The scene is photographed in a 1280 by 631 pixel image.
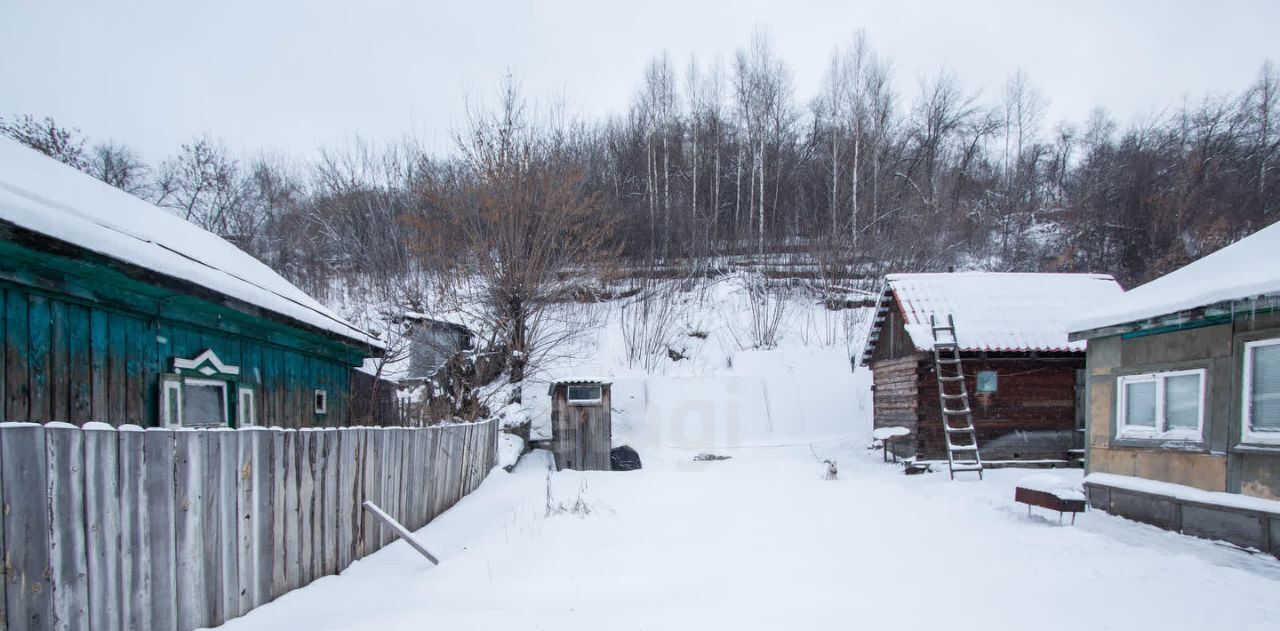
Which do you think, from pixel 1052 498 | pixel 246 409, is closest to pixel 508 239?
pixel 246 409

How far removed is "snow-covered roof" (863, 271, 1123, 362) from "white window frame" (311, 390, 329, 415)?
10.9m

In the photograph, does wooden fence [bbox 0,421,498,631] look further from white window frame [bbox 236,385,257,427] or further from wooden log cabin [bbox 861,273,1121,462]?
wooden log cabin [bbox 861,273,1121,462]

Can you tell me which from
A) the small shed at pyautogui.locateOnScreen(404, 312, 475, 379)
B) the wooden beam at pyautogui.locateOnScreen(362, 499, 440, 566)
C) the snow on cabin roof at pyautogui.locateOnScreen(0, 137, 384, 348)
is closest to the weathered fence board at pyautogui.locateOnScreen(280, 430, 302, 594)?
the wooden beam at pyautogui.locateOnScreen(362, 499, 440, 566)

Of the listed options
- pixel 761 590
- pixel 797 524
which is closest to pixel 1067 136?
pixel 797 524

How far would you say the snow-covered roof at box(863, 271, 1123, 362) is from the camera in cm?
1284

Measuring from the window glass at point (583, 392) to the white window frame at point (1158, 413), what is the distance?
910cm

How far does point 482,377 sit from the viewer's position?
1476cm

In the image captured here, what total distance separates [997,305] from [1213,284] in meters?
7.15

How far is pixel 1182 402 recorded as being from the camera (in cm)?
748

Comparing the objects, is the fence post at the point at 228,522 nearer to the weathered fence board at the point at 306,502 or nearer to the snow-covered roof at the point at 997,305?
the weathered fence board at the point at 306,502

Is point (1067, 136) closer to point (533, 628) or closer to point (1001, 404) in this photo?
point (1001, 404)

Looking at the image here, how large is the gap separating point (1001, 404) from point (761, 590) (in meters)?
10.6

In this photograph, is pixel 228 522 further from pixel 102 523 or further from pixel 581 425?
pixel 581 425

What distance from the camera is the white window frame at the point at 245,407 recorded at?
6.94 metres
